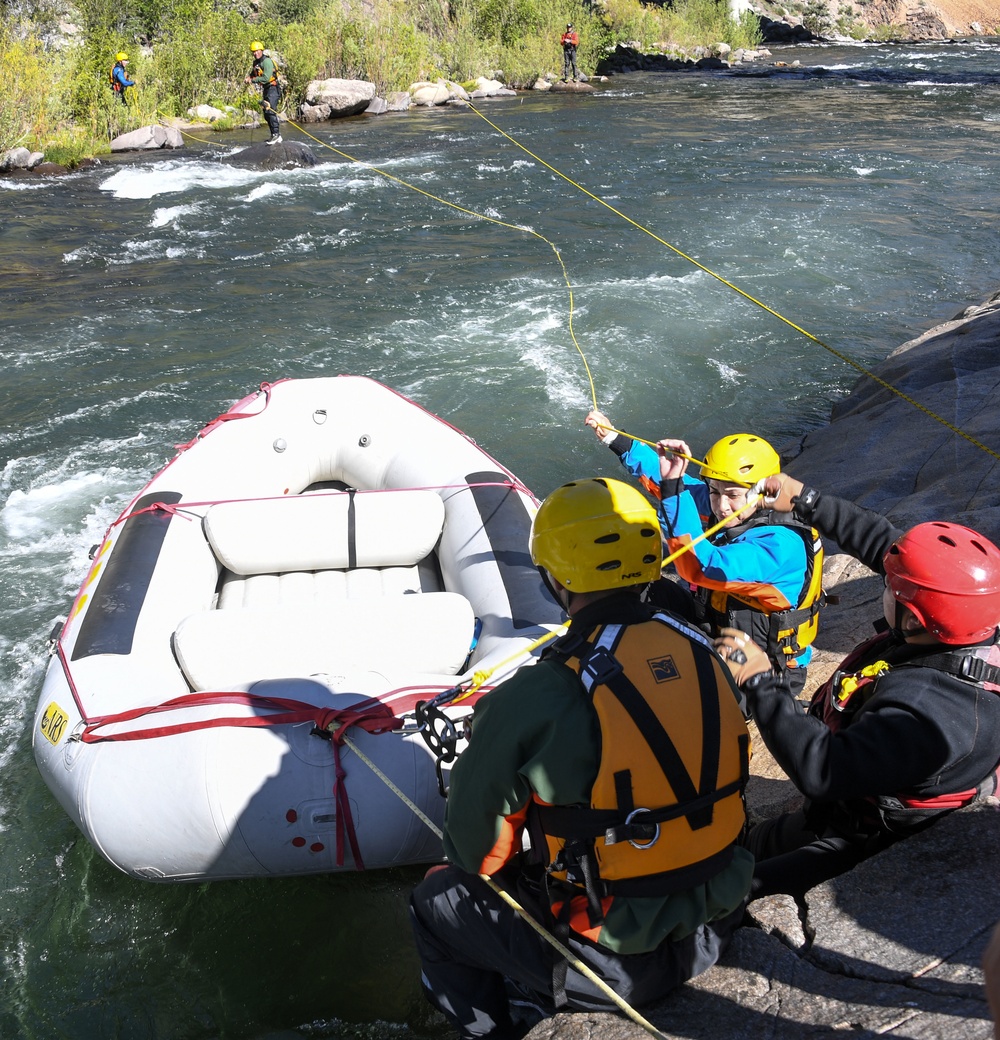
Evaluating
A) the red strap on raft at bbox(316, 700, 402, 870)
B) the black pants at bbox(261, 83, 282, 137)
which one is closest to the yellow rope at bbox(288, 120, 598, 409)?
the black pants at bbox(261, 83, 282, 137)

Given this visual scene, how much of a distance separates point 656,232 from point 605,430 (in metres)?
8.05

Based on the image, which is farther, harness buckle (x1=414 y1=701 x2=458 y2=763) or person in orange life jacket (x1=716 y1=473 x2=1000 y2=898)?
harness buckle (x1=414 y1=701 x2=458 y2=763)

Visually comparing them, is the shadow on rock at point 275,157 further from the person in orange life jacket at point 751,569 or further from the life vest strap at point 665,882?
the life vest strap at point 665,882

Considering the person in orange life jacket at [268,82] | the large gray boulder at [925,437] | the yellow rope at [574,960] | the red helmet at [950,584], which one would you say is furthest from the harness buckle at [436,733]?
the person in orange life jacket at [268,82]

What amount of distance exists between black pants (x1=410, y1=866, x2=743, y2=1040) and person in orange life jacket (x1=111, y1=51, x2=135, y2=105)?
58.3 ft

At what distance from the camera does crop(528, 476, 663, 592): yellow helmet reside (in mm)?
1641

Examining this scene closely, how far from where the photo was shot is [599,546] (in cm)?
164

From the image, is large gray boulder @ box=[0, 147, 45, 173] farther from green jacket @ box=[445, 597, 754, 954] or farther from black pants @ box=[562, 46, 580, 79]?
green jacket @ box=[445, 597, 754, 954]

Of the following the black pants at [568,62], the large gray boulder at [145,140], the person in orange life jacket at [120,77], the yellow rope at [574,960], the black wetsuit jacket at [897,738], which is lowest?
the yellow rope at [574,960]

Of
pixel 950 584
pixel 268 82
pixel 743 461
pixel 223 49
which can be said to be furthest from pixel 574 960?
pixel 223 49

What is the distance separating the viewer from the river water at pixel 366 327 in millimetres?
3104

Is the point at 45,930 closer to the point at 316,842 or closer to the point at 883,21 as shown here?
the point at 316,842

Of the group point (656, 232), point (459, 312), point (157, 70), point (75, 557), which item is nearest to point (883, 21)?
point (157, 70)

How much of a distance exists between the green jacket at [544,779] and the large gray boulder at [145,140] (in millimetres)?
16599
